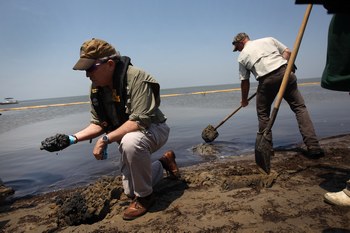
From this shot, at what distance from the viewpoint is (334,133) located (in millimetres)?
6352

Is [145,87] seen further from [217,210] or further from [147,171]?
[217,210]

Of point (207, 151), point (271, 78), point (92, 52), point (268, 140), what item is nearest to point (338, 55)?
point (268, 140)

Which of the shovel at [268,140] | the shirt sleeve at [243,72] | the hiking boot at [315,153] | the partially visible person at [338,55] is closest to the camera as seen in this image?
the partially visible person at [338,55]

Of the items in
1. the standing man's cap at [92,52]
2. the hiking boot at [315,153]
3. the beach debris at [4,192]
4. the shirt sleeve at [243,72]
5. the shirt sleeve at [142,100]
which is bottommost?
the beach debris at [4,192]

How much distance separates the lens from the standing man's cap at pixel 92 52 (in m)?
2.67

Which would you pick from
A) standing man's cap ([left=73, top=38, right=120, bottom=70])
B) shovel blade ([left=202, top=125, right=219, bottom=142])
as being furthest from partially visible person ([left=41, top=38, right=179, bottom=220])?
shovel blade ([left=202, top=125, right=219, bottom=142])

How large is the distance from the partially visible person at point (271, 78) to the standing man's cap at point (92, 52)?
2.69 m

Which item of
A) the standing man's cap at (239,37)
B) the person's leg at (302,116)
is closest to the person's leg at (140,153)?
the person's leg at (302,116)

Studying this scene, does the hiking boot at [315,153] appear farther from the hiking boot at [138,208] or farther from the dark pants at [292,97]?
the hiking boot at [138,208]

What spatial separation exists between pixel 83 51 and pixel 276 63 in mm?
3101

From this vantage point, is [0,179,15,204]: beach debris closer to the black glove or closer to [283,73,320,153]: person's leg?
the black glove

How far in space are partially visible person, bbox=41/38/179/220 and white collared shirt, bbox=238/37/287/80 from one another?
2.32 metres

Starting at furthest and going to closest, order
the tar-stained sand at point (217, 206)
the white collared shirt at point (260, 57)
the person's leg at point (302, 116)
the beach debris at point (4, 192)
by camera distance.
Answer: the white collared shirt at point (260, 57)
the person's leg at point (302, 116)
the beach debris at point (4, 192)
the tar-stained sand at point (217, 206)

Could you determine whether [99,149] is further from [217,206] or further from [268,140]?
[268,140]
